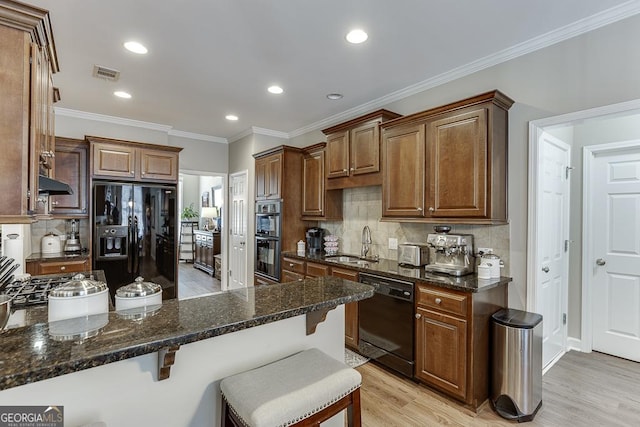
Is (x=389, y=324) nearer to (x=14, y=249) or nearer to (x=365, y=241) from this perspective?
(x=365, y=241)

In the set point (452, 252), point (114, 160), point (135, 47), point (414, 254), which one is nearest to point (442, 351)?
point (452, 252)

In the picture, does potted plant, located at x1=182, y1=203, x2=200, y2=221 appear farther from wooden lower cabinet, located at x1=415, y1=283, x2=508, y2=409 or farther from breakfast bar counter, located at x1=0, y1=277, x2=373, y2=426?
breakfast bar counter, located at x1=0, y1=277, x2=373, y2=426

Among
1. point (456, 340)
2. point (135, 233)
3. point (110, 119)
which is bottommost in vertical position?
point (456, 340)

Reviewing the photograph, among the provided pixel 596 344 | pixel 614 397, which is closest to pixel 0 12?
pixel 614 397

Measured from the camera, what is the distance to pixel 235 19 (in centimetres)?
225

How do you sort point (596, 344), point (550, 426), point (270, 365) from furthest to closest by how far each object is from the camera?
point (596, 344) < point (550, 426) < point (270, 365)

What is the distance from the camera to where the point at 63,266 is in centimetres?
369

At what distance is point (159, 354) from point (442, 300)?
201 centimetres

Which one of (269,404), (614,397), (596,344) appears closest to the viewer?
(269,404)

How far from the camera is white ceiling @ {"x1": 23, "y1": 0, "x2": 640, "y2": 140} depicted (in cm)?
212

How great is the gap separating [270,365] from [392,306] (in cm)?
172

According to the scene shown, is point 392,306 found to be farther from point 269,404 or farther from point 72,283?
point 72,283

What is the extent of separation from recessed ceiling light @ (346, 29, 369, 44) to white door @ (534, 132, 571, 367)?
5.44ft

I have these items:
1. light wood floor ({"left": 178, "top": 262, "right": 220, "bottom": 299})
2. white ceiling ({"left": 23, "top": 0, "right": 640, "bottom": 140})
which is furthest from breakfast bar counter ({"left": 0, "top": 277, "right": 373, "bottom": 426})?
light wood floor ({"left": 178, "top": 262, "right": 220, "bottom": 299})
